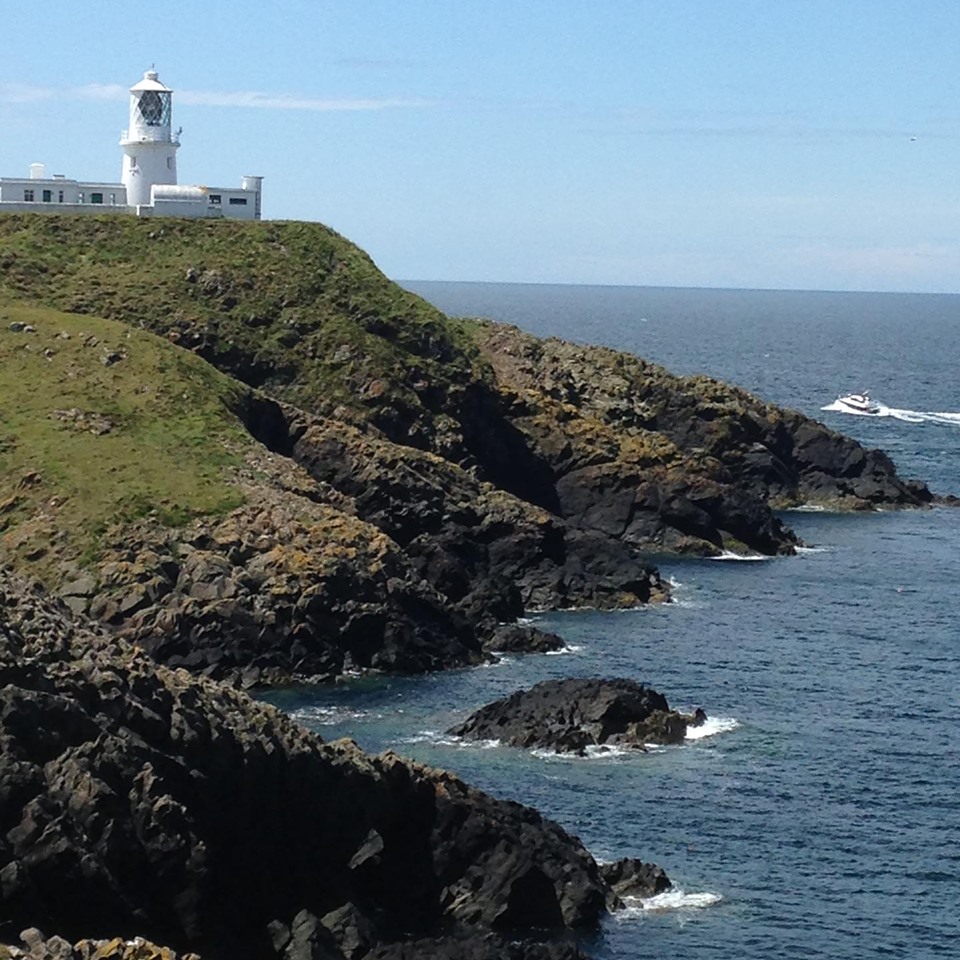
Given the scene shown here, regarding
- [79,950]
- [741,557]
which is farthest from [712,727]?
[741,557]

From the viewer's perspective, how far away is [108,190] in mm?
155000

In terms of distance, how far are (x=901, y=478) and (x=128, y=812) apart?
114425mm

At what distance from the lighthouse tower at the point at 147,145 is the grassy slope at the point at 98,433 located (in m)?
28.0

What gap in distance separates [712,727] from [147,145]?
82.3m

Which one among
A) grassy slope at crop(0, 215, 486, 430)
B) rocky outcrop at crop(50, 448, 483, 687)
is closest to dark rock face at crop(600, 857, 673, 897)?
rocky outcrop at crop(50, 448, 483, 687)

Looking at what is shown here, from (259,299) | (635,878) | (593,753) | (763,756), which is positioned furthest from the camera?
(259,299)

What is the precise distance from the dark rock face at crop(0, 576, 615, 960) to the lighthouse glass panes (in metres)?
92.8

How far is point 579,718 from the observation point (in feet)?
276

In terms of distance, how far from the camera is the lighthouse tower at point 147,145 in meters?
151

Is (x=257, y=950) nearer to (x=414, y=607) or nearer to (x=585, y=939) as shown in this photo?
(x=585, y=939)

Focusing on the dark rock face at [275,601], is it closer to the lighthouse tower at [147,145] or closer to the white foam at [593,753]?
the white foam at [593,753]

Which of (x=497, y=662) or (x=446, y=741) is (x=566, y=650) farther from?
(x=446, y=741)

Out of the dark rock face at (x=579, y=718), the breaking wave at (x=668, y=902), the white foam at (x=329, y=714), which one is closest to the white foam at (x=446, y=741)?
the dark rock face at (x=579, y=718)

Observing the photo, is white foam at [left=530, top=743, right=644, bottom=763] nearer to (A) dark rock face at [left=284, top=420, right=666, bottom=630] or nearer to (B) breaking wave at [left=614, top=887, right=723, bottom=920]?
(B) breaking wave at [left=614, top=887, right=723, bottom=920]
